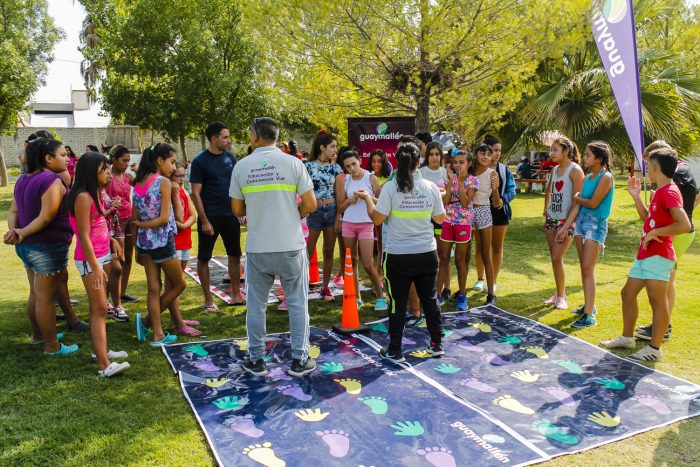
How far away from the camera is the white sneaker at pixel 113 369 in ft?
13.6

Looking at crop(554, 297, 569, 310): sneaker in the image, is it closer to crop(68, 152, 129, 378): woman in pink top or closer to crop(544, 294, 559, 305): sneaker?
crop(544, 294, 559, 305): sneaker

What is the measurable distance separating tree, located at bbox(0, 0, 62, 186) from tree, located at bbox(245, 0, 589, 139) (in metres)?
14.4

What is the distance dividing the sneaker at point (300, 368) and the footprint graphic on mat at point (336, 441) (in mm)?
871

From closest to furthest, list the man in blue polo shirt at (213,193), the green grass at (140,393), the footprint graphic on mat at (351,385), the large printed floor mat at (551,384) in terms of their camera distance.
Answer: the green grass at (140,393), the large printed floor mat at (551,384), the footprint graphic on mat at (351,385), the man in blue polo shirt at (213,193)

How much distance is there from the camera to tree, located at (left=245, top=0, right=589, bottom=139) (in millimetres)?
8414

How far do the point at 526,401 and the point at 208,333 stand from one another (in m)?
2.98

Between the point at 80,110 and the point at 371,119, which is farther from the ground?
the point at 80,110

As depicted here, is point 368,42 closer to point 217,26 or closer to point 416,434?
point 416,434

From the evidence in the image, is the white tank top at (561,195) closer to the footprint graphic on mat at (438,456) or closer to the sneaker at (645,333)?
the sneaker at (645,333)

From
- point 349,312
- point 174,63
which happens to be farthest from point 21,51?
point 349,312

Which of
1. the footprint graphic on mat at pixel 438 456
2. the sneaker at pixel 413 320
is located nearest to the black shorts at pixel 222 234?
the sneaker at pixel 413 320

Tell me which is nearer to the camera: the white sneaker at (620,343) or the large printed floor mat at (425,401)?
the large printed floor mat at (425,401)

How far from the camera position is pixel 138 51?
18.5 metres

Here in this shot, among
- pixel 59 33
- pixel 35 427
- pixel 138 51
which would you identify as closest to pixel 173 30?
pixel 138 51
